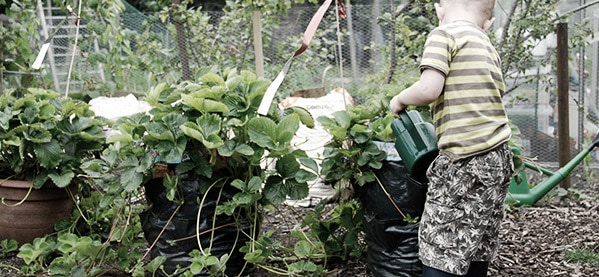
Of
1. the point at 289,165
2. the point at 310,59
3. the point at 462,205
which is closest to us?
the point at 462,205

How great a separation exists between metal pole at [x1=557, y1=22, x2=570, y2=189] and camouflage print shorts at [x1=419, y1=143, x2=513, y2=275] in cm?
244

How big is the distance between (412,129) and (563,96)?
2.53 metres

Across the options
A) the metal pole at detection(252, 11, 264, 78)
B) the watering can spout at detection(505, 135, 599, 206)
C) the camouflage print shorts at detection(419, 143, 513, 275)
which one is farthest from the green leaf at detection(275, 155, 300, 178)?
the watering can spout at detection(505, 135, 599, 206)

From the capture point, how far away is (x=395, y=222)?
258cm

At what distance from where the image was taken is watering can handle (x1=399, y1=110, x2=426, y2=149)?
2.30 metres

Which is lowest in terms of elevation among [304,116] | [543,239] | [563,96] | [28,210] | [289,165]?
[543,239]

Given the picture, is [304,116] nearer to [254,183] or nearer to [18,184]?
[254,183]

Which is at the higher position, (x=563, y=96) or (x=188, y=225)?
(x=188, y=225)

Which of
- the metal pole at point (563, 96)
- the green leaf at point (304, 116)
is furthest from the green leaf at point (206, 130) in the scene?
the metal pole at point (563, 96)

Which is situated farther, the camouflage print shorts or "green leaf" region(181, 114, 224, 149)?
"green leaf" region(181, 114, 224, 149)

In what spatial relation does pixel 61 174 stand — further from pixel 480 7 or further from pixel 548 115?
pixel 548 115

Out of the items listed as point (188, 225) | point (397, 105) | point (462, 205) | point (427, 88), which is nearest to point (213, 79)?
point (188, 225)

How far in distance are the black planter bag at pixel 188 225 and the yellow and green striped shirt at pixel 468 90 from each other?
99 cm

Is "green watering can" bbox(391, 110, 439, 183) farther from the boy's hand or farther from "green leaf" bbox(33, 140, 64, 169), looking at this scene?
"green leaf" bbox(33, 140, 64, 169)
